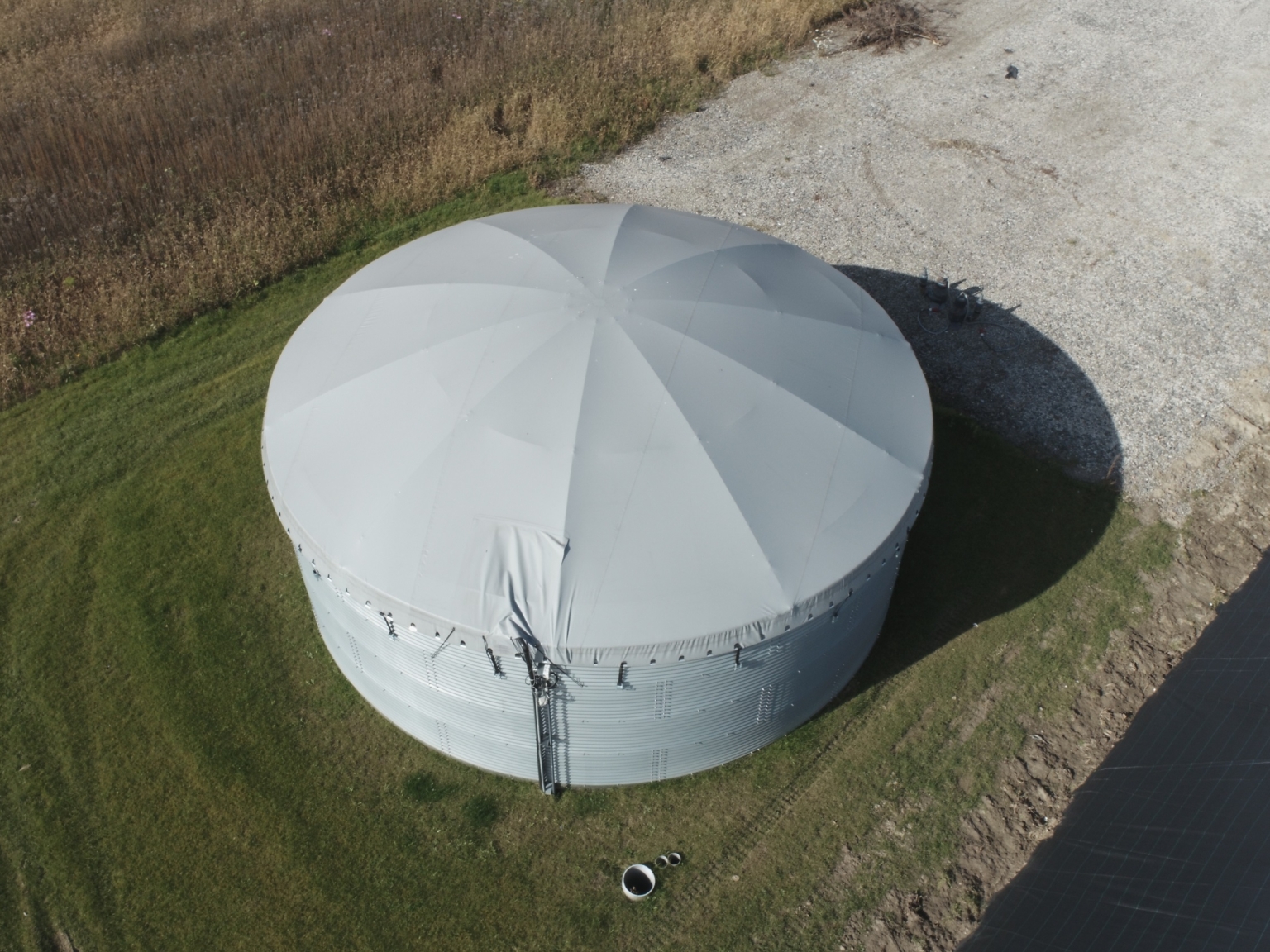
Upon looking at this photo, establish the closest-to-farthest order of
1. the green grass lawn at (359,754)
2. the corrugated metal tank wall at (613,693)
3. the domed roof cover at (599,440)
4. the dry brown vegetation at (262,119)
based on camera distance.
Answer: the domed roof cover at (599,440), the corrugated metal tank wall at (613,693), the green grass lawn at (359,754), the dry brown vegetation at (262,119)

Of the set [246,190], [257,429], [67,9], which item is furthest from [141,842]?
[67,9]

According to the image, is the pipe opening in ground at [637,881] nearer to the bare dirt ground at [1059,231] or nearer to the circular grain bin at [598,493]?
the circular grain bin at [598,493]

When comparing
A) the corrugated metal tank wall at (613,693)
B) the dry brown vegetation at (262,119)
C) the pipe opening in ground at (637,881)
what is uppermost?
the dry brown vegetation at (262,119)

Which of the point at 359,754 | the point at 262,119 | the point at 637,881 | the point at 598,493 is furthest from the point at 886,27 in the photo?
the point at 637,881

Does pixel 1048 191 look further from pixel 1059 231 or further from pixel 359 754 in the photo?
pixel 359 754

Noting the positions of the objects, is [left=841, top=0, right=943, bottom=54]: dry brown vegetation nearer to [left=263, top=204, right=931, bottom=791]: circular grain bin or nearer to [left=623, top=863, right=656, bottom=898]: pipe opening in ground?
[left=263, top=204, right=931, bottom=791]: circular grain bin

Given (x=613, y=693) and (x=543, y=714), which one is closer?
(x=613, y=693)

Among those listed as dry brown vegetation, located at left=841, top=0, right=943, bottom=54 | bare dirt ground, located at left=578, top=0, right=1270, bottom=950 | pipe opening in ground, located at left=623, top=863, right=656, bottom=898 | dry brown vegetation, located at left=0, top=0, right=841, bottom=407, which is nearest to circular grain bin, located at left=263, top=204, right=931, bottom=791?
pipe opening in ground, located at left=623, top=863, right=656, bottom=898

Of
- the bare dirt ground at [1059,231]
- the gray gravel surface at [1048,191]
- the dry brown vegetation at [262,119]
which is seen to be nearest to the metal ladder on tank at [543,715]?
the bare dirt ground at [1059,231]
